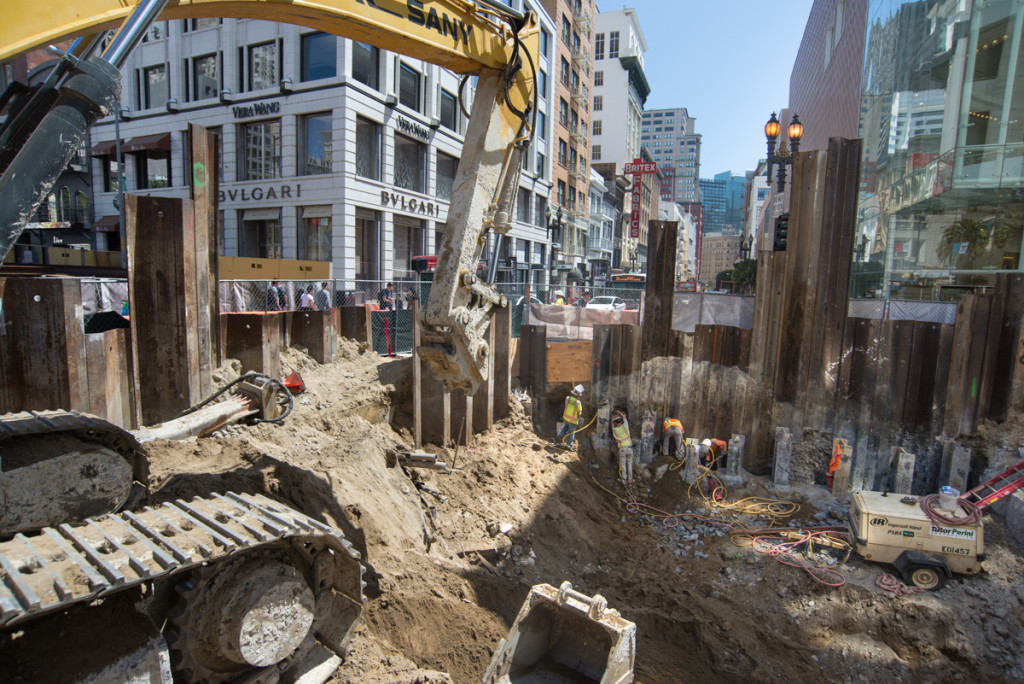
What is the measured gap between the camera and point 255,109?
22.6m

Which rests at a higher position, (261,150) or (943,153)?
(261,150)

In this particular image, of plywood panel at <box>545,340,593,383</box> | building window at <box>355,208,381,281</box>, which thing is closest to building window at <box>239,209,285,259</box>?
building window at <box>355,208,381,281</box>

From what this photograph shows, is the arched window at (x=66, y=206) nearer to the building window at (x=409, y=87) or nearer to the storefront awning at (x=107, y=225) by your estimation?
the storefront awning at (x=107, y=225)

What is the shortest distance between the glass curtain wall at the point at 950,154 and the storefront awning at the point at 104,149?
31.2 meters

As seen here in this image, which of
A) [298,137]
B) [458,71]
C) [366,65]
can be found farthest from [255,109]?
[458,71]

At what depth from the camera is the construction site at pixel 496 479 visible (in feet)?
12.3

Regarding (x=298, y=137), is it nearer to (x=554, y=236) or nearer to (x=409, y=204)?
(x=409, y=204)

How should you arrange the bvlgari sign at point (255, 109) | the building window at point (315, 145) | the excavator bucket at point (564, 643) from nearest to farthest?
the excavator bucket at point (564, 643) → the building window at point (315, 145) → the bvlgari sign at point (255, 109)

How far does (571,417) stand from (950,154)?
11.1m

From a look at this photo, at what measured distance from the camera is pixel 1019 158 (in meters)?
12.4

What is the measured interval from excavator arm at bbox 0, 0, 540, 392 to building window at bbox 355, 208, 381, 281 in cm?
1823

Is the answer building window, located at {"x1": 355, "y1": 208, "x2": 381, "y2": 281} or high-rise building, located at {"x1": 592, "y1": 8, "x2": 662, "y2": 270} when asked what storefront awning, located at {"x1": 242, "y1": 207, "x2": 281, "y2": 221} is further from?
high-rise building, located at {"x1": 592, "y1": 8, "x2": 662, "y2": 270}

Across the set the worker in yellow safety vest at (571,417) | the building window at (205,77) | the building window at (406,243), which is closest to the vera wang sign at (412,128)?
the building window at (406,243)

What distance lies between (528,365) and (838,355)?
5.77 meters
